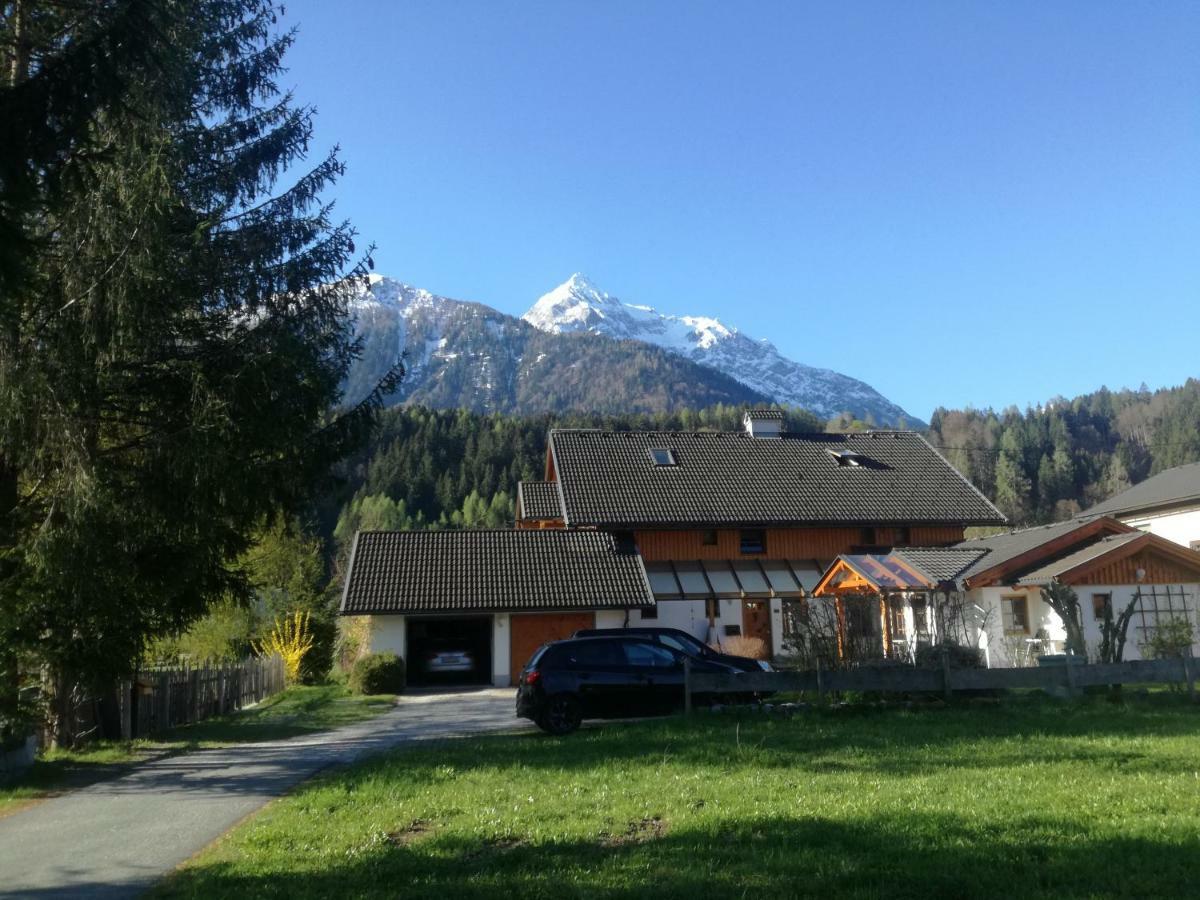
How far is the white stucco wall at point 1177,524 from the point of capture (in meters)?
38.3

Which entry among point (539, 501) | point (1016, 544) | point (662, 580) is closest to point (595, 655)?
point (662, 580)

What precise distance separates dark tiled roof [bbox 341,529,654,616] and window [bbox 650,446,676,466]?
233 inches

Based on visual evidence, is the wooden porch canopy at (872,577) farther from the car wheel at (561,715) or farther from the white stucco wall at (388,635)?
the white stucco wall at (388,635)

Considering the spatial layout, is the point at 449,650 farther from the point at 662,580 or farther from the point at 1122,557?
the point at 1122,557

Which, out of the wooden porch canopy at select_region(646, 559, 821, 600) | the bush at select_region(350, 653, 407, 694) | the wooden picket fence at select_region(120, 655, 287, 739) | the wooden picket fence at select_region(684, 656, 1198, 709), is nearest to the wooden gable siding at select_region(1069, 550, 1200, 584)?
the wooden porch canopy at select_region(646, 559, 821, 600)

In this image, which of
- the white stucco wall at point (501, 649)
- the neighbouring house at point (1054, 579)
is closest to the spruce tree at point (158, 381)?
the white stucco wall at point (501, 649)

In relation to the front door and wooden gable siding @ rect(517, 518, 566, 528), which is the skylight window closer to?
Answer: the front door

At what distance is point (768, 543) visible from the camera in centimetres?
3600

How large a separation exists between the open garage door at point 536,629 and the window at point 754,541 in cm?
814

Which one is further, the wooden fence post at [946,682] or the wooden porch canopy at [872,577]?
the wooden porch canopy at [872,577]

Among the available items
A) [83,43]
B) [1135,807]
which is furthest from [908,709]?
[83,43]

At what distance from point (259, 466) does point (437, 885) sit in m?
9.28

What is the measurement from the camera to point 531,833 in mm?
8086

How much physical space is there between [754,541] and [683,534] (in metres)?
2.81
